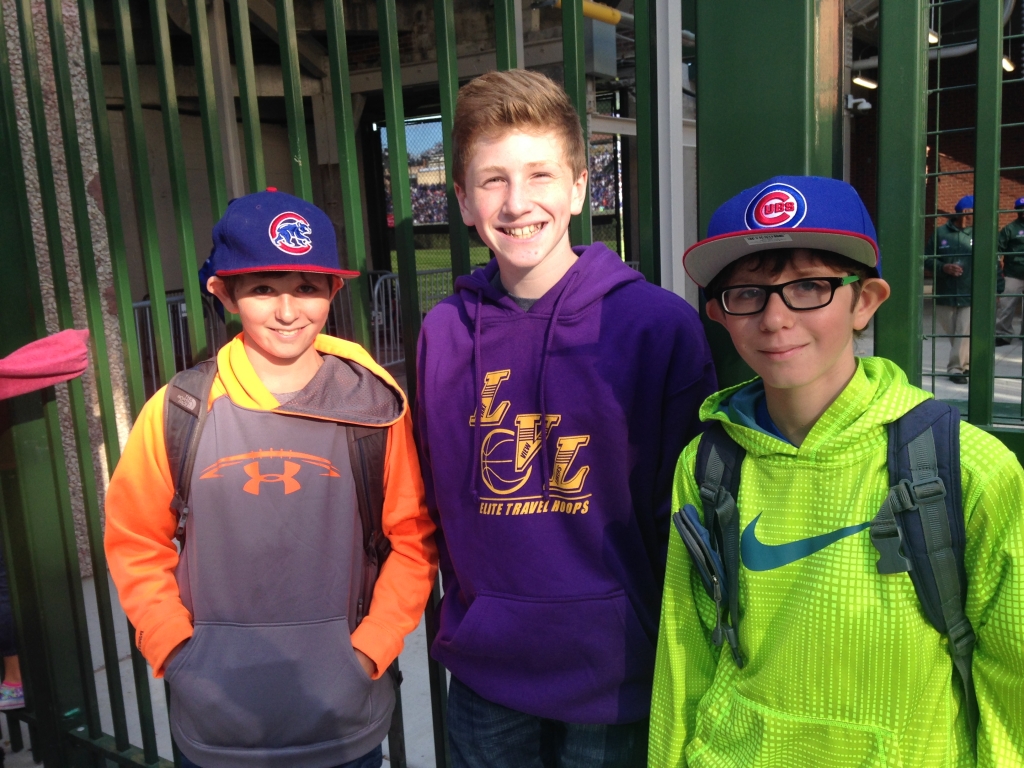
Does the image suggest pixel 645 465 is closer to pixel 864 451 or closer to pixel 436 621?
→ pixel 864 451

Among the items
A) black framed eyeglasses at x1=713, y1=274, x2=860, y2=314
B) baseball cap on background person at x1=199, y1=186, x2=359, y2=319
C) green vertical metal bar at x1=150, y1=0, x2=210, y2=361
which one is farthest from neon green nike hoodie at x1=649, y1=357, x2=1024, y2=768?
green vertical metal bar at x1=150, y1=0, x2=210, y2=361

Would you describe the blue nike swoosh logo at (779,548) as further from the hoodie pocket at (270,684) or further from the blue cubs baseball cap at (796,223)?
the hoodie pocket at (270,684)

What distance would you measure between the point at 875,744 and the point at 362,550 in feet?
3.93

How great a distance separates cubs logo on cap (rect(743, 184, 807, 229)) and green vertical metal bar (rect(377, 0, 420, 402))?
36.0 inches

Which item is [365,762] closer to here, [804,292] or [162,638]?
[162,638]

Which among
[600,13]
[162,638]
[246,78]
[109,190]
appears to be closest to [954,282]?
[600,13]

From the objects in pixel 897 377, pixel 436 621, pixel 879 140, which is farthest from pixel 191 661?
pixel 879 140

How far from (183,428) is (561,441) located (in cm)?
94

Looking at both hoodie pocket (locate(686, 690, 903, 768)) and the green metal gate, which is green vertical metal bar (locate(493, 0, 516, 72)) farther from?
hoodie pocket (locate(686, 690, 903, 768))

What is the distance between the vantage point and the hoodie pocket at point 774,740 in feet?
4.25

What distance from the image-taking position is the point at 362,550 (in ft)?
6.70

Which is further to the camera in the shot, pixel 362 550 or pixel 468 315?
pixel 362 550

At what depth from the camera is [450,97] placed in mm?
1966

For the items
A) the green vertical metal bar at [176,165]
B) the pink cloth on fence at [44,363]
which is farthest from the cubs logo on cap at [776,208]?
the pink cloth on fence at [44,363]
